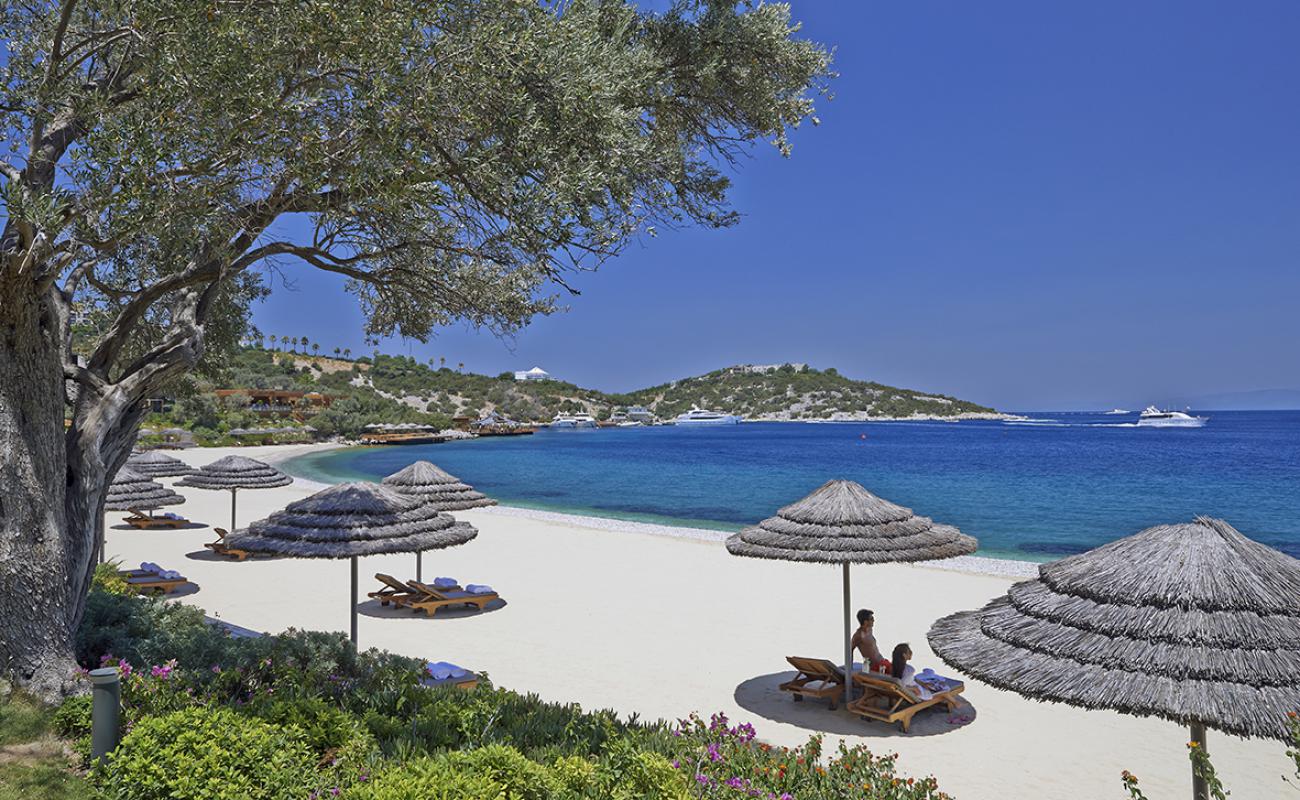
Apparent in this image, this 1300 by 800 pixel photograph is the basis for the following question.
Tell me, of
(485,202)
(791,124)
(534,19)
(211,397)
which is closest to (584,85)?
(534,19)

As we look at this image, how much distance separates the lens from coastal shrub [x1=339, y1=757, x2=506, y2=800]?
4297mm

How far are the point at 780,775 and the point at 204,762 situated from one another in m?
3.49

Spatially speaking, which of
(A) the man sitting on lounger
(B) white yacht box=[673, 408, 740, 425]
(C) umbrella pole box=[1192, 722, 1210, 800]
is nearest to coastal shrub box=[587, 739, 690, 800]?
(C) umbrella pole box=[1192, 722, 1210, 800]

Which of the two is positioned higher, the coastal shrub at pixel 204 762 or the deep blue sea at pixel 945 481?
the coastal shrub at pixel 204 762

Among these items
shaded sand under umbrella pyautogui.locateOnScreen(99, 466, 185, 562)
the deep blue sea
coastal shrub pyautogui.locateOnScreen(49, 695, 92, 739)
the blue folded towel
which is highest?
shaded sand under umbrella pyautogui.locateOnScreen(99, 466, 185, 562)

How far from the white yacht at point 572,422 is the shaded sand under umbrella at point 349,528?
133732 millimetres

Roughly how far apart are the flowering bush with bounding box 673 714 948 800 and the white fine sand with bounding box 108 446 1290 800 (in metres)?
2.10

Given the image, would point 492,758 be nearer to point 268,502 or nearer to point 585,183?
point 585,183

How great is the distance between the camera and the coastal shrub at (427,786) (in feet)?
14.1

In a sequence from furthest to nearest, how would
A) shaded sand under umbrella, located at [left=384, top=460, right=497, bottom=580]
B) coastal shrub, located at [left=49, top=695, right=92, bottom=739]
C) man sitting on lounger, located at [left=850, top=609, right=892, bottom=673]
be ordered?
shaded sand under umbrella, located at [left=384, top=460, right=497, bottom=580] → man sitting on lounger, located at [left=850, top=609, right=892, bottom=673] → coastal shrub, located at [left=49, top=695, right=92, bottom=739]

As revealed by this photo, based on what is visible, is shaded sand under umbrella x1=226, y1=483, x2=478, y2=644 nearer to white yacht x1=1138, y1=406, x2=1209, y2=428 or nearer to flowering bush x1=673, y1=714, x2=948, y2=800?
flowering bush x1=673, y1=714, x2=948, y2=800

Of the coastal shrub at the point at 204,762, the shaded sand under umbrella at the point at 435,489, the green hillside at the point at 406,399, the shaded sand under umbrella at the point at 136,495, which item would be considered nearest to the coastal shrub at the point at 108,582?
the shaded sand under umbrella at the point at 136,495

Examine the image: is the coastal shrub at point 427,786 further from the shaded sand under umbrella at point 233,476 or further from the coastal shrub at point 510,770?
the shaded sand under umbrella at point 233,476

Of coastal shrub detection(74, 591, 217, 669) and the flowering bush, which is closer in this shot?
the flowering bush
